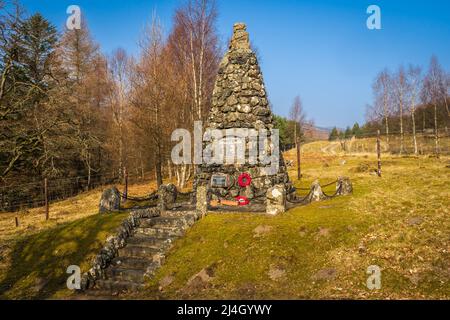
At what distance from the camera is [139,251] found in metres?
10.7

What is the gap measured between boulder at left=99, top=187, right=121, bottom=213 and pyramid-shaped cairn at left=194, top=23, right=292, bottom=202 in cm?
376

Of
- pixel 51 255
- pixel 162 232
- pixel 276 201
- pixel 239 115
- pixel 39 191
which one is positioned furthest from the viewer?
pixel 39 191

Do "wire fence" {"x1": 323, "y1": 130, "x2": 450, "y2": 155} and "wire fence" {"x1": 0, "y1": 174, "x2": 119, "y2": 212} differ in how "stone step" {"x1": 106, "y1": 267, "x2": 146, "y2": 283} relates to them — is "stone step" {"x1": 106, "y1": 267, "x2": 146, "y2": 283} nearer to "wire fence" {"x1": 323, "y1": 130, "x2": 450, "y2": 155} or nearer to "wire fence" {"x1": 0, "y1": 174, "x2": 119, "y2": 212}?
"wire fence" {"x1": 0, "y1": 174, "x2": 119, "y2": 212}

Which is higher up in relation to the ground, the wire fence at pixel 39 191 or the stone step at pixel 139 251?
the wire fence at pixel 39 191

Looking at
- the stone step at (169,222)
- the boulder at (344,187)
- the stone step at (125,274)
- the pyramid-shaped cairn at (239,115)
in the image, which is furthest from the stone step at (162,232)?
the boulder at (344,187)

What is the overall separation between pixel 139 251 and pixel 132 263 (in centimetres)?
52

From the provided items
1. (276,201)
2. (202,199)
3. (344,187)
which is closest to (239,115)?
(202,199)

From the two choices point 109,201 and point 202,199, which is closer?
point 202,199

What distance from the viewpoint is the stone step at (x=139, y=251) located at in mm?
10562

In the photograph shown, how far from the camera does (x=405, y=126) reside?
1959 inches

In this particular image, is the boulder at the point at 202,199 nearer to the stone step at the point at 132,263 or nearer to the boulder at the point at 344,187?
the stone step at the point at 132,263

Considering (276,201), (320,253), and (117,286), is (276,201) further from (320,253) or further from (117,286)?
(117,286)
